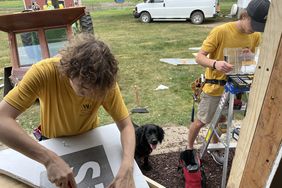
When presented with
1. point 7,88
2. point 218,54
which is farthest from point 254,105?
point 7,88

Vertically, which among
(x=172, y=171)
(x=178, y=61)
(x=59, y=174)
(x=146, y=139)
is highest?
(x=59, y=174)

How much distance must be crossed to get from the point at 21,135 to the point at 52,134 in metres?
0.37

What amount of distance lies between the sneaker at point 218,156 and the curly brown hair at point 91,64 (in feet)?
7.06

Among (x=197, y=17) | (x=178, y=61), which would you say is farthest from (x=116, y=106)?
(x=197, y=17)

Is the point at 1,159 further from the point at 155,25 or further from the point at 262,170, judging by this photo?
the point at 155,25

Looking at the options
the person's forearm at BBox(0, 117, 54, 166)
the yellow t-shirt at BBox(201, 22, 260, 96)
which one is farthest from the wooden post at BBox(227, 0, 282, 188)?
the yellow t-shirt at BBox(201, 22, 260, 96)

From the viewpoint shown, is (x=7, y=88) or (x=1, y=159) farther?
(x=7, y=88)

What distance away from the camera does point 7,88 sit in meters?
5.01

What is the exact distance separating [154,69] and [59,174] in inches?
214

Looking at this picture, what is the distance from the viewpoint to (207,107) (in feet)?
9.07

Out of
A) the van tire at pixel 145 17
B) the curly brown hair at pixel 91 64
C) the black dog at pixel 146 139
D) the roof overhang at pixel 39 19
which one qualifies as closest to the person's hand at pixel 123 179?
the curly brown hair at pixel 91 64

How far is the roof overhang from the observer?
4340 millimetres

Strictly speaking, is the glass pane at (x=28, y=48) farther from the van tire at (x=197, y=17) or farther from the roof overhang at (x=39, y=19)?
the van tire at (x=197, y=17)

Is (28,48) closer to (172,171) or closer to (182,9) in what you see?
(172,171)
